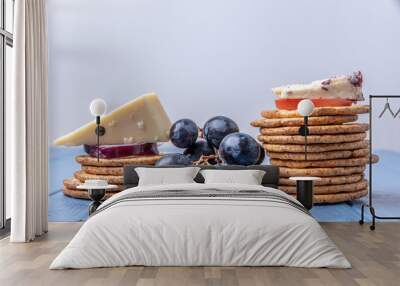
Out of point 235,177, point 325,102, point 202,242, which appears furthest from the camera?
point 325,102

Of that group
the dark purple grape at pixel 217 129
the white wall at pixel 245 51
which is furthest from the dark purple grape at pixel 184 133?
the white wall at pixel 245 51

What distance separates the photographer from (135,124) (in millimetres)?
7699

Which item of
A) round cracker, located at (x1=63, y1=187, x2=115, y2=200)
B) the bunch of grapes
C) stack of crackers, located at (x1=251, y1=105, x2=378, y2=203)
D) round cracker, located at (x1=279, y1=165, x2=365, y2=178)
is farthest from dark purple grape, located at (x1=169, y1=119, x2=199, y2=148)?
round cracker, located at (x1=63, y1=187, x2=115, y2=200)

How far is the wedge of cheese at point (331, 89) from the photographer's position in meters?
7.61

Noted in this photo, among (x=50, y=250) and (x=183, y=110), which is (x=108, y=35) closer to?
(x=183, y=110)

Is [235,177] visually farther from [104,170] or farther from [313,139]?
[104,170]

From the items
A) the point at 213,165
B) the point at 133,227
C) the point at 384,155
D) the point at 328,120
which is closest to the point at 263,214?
the point at 133,227

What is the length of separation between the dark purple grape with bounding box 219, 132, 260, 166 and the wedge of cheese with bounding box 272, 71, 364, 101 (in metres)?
0.98

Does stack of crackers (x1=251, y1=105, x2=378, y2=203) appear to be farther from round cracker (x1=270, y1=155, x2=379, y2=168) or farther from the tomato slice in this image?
the tomato slice

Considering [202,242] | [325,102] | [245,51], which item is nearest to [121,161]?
[245,51]

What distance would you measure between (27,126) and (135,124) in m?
1.94

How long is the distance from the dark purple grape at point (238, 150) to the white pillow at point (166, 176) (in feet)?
1.59

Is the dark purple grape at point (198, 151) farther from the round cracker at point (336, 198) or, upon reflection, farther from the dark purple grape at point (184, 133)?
the round cracker at point (336, 198)

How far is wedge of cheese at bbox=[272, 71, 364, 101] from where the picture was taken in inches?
299
